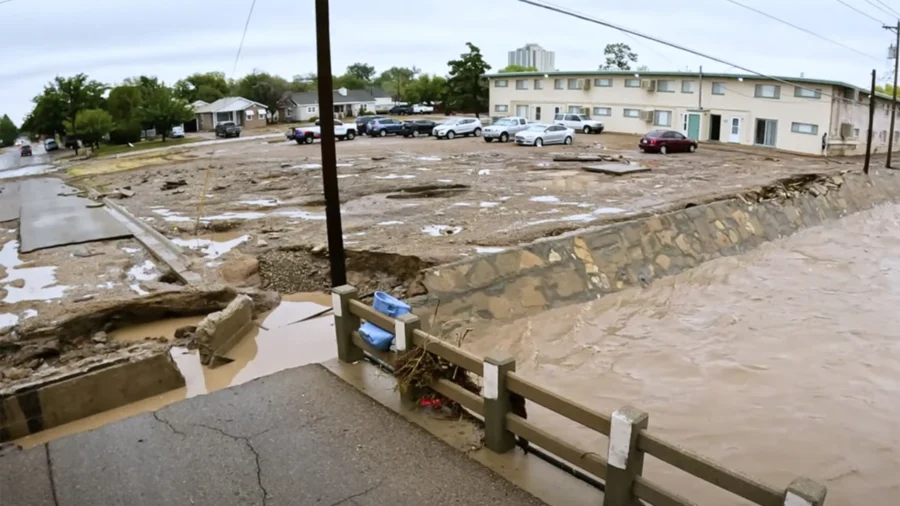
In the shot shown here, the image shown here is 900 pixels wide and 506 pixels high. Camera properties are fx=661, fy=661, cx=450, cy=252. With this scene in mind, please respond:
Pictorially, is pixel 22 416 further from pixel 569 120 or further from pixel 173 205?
pixel 569 120

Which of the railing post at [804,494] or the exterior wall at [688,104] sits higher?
the exterior wall at [688,104]

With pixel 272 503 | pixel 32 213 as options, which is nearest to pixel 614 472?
pixel 272 503

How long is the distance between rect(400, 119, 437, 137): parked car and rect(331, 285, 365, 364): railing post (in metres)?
41.3

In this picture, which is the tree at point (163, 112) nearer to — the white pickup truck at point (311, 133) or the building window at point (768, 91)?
the white pickup truck at point (311, 133)

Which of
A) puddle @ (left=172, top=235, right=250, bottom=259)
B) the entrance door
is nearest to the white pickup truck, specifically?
the entrance door

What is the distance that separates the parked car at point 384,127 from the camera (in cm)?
4794

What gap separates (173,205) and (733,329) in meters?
17.1

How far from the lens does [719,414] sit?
27.2ft

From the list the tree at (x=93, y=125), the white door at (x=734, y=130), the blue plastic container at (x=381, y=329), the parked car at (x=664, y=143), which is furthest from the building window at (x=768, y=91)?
the tree at (x=93, y=125)

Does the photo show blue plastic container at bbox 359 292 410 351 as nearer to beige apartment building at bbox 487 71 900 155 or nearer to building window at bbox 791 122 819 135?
beige apartment building at bbox 487 71 900 155

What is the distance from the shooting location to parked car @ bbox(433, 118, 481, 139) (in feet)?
148

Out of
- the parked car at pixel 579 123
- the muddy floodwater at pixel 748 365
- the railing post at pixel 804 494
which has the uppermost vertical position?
the parked car at pixel 579 123

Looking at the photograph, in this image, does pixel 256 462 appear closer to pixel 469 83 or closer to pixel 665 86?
pixel 665 86

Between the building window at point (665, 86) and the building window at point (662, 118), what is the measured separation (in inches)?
61.4
